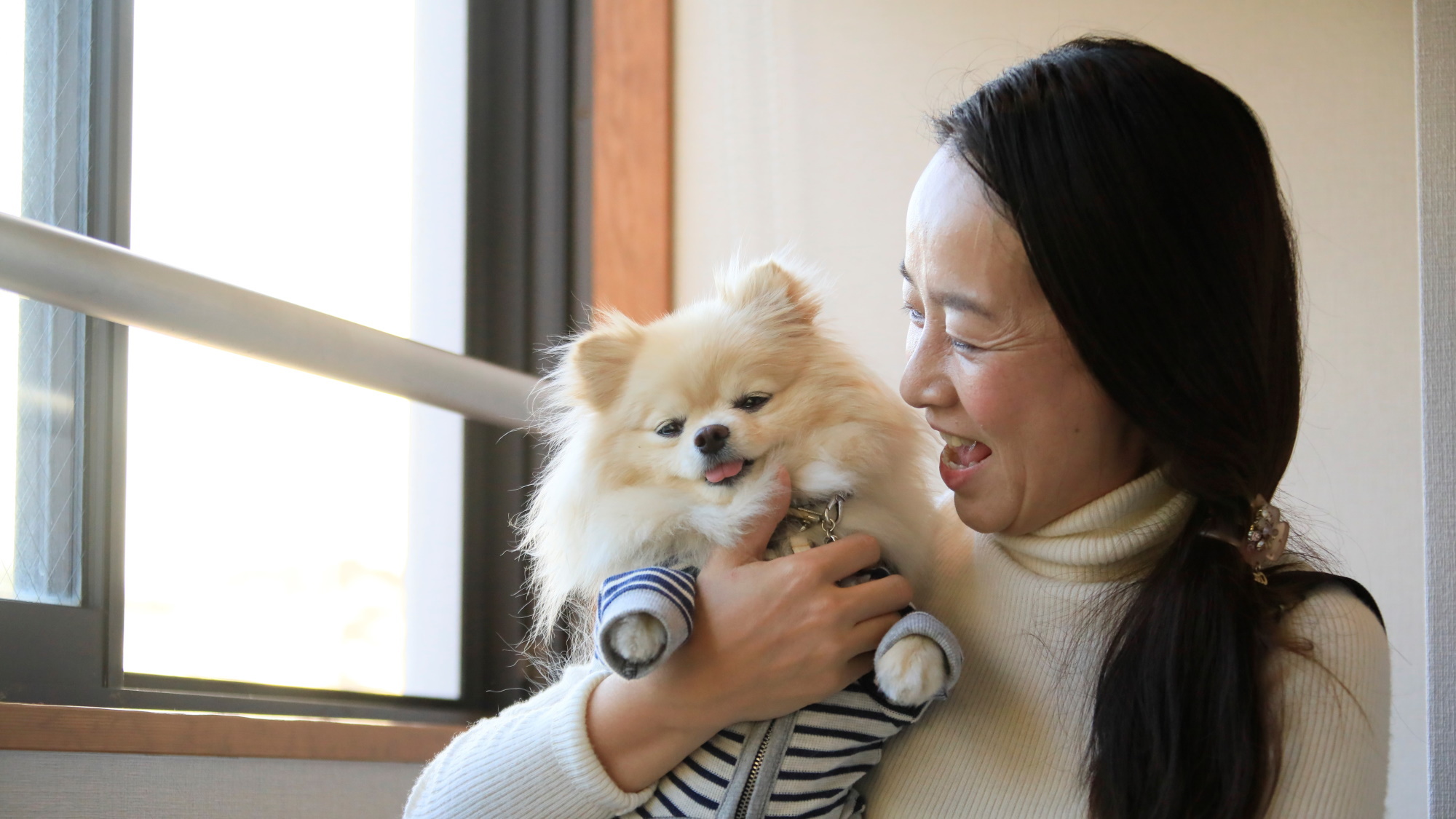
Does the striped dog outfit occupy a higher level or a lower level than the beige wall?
lower

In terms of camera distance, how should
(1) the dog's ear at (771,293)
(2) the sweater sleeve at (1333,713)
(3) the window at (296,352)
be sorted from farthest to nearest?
(3) the window at (296,352)
(1) the dog's ear at (771,293)
(2) the sweater sleeve at (1333,713)

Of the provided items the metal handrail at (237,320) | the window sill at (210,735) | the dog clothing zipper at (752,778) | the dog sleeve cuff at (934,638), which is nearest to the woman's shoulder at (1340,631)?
the dog sleeve cuff at (934,638)

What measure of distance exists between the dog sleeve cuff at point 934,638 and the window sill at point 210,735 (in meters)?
1.01

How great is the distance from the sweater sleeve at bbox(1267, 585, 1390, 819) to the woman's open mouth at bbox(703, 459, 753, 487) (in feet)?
2.07

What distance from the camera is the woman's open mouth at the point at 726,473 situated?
1.31 m

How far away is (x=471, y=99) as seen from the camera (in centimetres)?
268

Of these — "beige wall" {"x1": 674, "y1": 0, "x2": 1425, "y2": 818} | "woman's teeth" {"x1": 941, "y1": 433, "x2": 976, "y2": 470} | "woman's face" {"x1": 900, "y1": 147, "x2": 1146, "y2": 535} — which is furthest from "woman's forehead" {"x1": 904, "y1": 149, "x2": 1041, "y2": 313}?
"beige wall" {"x1": 674, "y1": 0, "x2": 1425, "y2": 818}

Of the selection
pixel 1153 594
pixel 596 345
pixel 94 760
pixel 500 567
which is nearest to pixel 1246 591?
pixel 1153 594

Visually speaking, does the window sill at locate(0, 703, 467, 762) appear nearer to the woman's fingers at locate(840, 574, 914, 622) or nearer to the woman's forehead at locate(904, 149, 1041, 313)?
the woman's fingers at locate(840, 574, 914, 622)

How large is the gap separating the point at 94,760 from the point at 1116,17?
235 centimetres

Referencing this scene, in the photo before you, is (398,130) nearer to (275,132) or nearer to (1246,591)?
(275,132)

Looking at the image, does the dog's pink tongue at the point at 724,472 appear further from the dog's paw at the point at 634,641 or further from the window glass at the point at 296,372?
the window glass at the point at 296,372

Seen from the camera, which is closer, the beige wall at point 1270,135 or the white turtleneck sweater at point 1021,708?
the white turtleneck sweater at point 1021,708

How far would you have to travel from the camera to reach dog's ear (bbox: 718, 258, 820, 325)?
1507 mm
